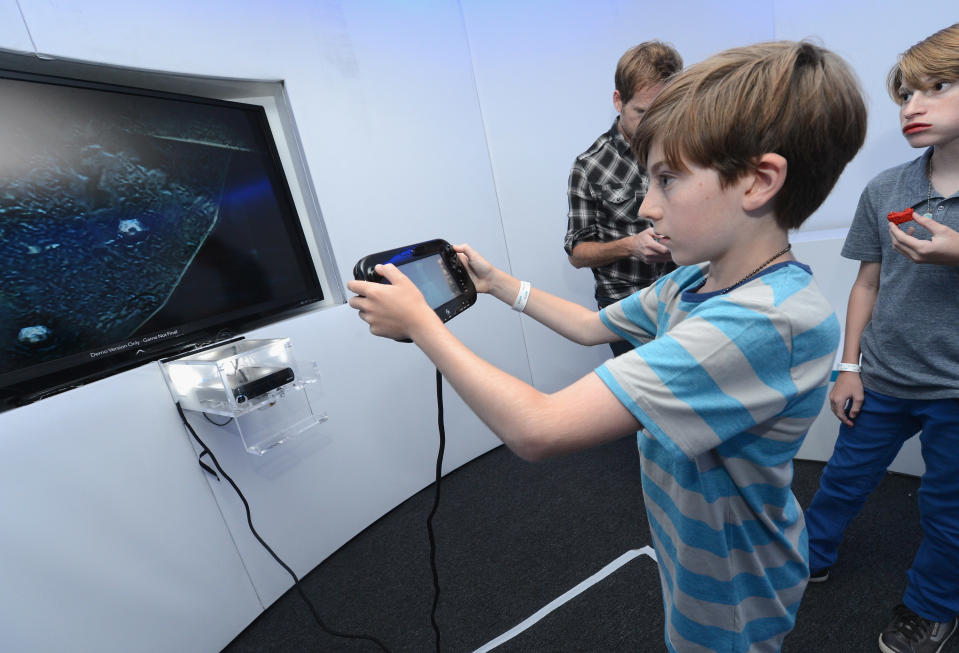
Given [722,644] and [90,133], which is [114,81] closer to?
[90,133]

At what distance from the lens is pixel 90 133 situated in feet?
4.20

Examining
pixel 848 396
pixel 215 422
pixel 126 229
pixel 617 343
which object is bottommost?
pixel 848 396

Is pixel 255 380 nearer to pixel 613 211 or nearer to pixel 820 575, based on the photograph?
pixel 613 211

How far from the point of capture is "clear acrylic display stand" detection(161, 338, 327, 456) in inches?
52.2

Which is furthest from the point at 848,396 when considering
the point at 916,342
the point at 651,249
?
the point at 651,249

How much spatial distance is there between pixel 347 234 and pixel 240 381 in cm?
77

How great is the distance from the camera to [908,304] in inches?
46.0

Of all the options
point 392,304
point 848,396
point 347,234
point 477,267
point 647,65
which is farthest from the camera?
point 347,234

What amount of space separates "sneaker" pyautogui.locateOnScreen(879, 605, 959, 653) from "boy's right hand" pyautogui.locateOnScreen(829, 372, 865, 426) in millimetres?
538

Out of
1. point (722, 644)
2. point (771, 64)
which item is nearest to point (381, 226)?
point (771, 64)

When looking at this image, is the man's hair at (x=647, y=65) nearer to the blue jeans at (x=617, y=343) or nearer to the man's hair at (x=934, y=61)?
the man's hair at (x=934, y=61)

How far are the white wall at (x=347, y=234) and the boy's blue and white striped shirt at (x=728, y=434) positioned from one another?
137cm

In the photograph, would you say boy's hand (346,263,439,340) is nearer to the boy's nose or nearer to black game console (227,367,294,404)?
black game console (227,367,294,404)

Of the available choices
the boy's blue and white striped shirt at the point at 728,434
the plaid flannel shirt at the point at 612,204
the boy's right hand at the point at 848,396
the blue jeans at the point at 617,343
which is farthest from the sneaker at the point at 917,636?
the plaid flannel shirt at the point at 612,204
